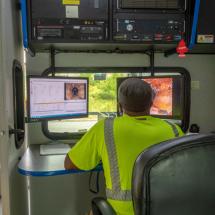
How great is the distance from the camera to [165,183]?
0.89 metres

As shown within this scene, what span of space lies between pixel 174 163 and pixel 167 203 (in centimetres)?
14

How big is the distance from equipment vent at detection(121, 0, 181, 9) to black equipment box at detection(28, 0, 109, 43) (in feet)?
0.56

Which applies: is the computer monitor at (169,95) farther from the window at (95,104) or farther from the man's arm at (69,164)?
the man's arm at (69,164)

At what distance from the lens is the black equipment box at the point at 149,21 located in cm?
193

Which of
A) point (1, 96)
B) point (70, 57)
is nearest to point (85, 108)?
point (70, 57)

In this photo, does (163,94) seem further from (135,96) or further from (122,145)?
(122,145)

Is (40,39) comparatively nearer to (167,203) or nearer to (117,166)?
(117,166)

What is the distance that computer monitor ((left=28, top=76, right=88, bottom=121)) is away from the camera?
1.88 meters

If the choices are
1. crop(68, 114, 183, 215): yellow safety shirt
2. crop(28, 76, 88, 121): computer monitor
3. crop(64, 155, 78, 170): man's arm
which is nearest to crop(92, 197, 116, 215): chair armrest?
crop(68, 114, 183, 215): yellow safety shirt

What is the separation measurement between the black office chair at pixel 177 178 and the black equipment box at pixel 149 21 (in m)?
1.19

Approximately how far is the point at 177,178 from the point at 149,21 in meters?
1.36

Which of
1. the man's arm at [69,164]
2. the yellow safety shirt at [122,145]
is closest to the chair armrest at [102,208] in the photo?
the yellow safety shirt at [122,145]

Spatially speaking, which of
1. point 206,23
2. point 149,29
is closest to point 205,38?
point 206,23

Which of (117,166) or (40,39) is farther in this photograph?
(40,39)
